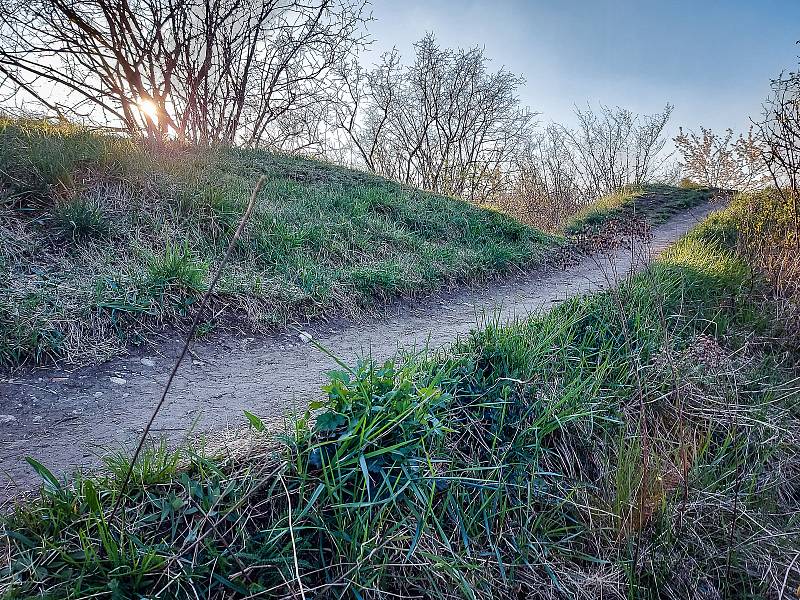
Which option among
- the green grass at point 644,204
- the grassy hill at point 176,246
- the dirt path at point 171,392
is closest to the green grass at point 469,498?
the dirt path at point 171,392

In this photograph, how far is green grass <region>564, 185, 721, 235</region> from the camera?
9547 millimetres

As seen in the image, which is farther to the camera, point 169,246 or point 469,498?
point 169,246

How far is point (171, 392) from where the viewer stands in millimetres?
2283

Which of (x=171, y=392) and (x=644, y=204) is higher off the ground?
(x=644, y=204)

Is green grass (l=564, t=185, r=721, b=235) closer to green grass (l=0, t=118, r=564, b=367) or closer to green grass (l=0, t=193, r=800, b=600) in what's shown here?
green grass (l=0, t=118, r=564, b=367)

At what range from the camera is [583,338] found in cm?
301

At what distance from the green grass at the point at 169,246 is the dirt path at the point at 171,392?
23 centimetres

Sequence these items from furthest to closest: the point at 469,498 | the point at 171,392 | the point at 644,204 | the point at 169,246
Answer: the point at 644,204, the point at 169,246, the point at 171,392, the point at 469,498

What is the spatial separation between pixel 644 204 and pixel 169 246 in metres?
11.8

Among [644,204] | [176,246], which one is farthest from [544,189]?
[176,246]

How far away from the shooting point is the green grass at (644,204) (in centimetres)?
955

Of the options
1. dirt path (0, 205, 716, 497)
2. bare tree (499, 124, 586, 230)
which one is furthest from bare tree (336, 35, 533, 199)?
dirt path (0, 205, 716, 497)

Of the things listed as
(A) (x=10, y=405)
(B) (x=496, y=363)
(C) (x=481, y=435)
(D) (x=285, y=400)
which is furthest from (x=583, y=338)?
(A) (x=10, y=405)

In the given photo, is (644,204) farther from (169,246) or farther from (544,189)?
(169,246)
